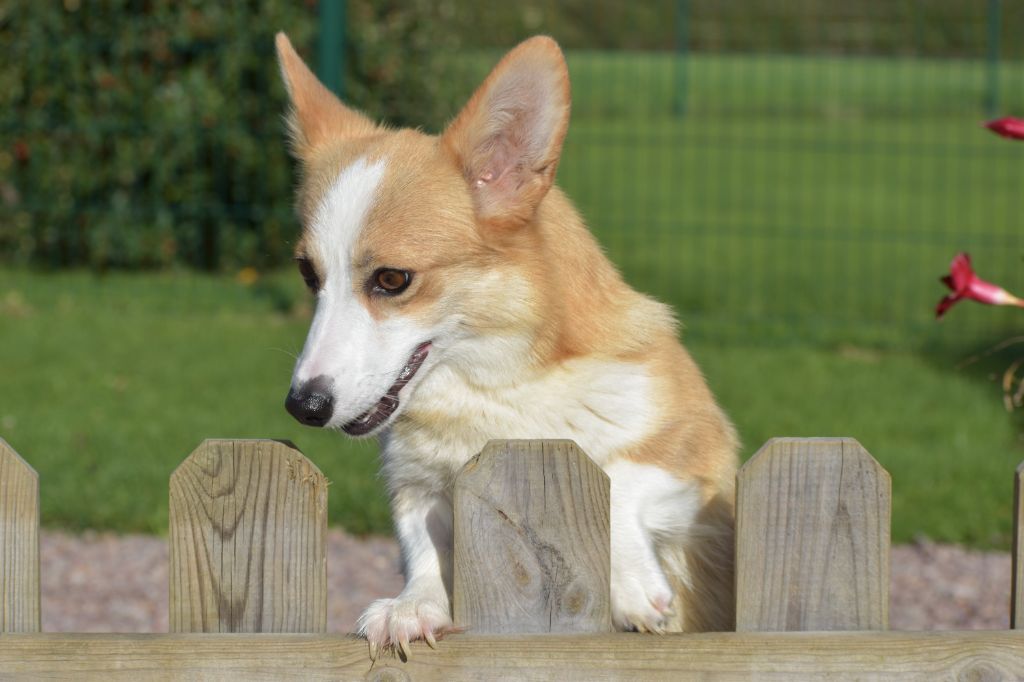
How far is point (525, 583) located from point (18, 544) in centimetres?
79

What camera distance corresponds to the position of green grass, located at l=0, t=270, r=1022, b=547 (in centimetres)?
522

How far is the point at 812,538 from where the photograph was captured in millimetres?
2070

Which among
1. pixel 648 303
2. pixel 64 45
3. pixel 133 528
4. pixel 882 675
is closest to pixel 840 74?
pixel 64 45

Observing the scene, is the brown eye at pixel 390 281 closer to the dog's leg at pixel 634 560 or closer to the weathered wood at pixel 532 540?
the dog's leg at pixel 634 560

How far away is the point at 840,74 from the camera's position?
13.7 meters

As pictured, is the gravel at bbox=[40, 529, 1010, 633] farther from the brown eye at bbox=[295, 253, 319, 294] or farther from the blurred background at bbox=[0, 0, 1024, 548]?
the brown eye at bbox=[295, 253, 319, 294]

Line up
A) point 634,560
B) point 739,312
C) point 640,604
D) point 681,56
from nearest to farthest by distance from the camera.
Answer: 1. point 640,604
2. point 634,560
3. point 739,312
4. point 681,56

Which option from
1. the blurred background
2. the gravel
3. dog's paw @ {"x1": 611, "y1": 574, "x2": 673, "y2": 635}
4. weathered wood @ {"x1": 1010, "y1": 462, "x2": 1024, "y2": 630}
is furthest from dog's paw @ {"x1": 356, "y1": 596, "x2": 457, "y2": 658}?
the gravel

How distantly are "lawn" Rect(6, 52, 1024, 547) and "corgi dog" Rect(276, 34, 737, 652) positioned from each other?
866 mm

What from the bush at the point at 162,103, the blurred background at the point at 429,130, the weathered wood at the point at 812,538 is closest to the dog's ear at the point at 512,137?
the weathered wood at the point at 812,538

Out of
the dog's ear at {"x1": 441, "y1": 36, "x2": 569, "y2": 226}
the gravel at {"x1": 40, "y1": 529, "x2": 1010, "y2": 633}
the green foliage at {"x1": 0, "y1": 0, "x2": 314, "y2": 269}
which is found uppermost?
the green foliage at {"x1": 0, "y1": 0, "x2": 314, "y2": 269}

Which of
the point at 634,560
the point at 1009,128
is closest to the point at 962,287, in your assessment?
the point at 1009,128

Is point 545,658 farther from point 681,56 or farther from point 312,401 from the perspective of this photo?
point 681,56

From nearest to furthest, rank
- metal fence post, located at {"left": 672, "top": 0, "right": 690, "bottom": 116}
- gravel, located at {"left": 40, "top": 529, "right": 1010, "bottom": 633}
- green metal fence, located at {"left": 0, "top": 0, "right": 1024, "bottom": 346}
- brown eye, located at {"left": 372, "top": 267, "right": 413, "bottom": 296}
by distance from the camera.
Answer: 1. brown eye, located at {"left": 372, "top": 267, "right": 413, "bottom": 296}
2. gravel, located at {"left": 40, "top": 529, "right": 1010, "bottom": 633}
3. green metal fence, located at {"left": 0, "top": 0, "right": 1024, "bottom": 346}
4. metal fence post, located at {"left": 672, "top": 0, "right": 690, "bottom": 116}
